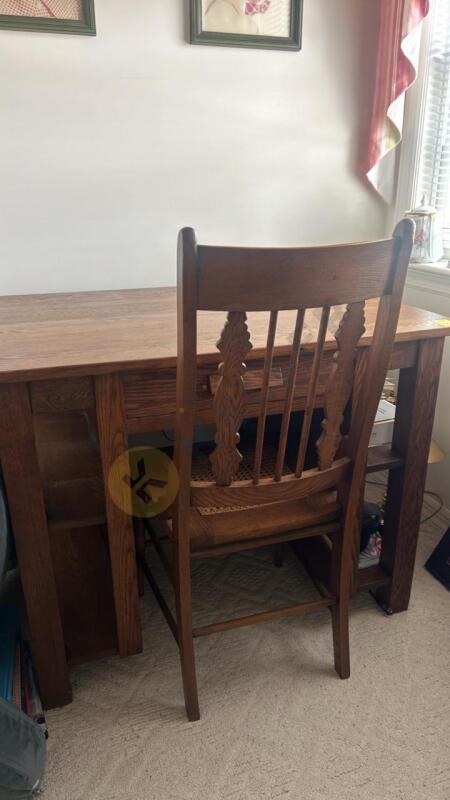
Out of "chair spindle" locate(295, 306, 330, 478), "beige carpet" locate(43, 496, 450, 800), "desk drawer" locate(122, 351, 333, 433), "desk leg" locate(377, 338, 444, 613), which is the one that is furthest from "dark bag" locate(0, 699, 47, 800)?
"desk leg" locate(377, 338, 444, 613)

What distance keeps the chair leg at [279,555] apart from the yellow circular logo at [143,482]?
1.65ft

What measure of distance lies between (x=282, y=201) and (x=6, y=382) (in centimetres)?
124

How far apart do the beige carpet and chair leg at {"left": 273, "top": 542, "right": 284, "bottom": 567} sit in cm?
14

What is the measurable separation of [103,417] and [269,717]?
770 mm

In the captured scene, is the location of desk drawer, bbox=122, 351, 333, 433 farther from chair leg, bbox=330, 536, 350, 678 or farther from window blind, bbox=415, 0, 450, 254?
window blind, bbox=415, 0, 450, 254

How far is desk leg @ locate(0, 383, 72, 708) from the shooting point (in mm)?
1039

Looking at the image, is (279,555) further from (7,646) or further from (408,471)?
(7,646)

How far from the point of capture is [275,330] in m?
0.98

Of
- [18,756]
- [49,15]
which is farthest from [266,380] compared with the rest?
[49,15]

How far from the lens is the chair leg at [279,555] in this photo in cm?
170

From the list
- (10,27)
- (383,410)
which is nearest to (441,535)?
(383,410)

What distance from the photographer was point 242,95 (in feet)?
5.67

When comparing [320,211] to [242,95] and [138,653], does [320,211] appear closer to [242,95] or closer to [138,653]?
[242,95]

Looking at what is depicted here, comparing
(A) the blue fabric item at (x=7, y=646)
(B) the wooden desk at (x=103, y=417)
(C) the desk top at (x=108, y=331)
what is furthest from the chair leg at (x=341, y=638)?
(A) the blue fabric item at (x=7, y=646)
